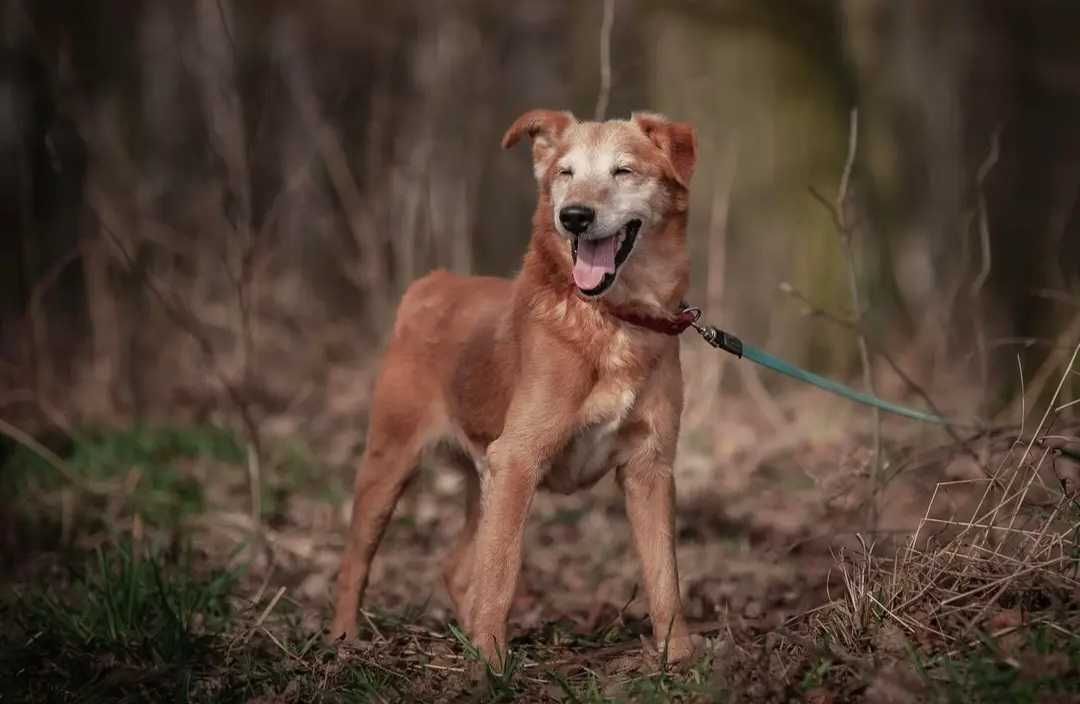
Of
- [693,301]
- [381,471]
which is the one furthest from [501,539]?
[693,301]

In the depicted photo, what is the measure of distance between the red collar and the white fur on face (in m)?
0.30

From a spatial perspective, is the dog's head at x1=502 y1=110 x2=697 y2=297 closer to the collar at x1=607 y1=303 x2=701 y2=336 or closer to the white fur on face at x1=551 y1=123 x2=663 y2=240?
the white fur on face at x1=551 y1=123 x2=663 y2=240

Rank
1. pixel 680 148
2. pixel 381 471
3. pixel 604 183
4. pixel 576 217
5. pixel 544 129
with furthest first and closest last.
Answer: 1. pixel 381 471
2. pixel 544 129
3. pixel 680 148
4. pixel 604 183
5. pixel 576 217

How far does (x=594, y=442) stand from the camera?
4.59m

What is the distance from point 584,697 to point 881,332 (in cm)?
614

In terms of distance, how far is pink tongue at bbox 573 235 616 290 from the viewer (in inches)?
174

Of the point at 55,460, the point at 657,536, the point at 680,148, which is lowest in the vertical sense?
the point at 55,460

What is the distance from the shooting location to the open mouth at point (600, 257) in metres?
4.42

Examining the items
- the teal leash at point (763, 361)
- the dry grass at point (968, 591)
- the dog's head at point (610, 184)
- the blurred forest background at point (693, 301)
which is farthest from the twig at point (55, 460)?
the dry grass at point (968, 591)

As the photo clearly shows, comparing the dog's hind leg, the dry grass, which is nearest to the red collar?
the dry grass

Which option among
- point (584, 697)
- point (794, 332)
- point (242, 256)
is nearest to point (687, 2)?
point (794, 332)

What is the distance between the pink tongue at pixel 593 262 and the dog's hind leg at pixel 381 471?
120 centimetres

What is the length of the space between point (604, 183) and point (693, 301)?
5737mm

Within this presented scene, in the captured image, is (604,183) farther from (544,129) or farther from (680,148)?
(544,129)
